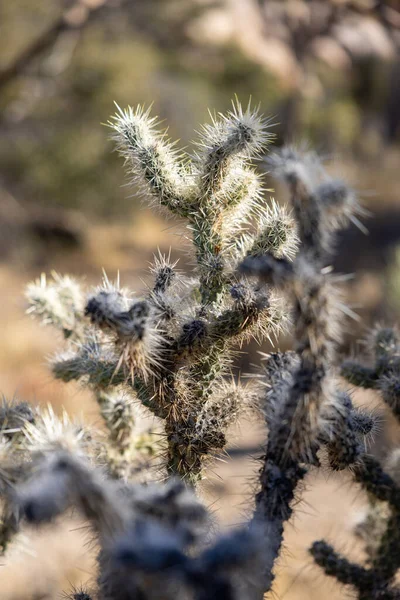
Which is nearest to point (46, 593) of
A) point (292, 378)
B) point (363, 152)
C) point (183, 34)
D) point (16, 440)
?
point (16, 440)

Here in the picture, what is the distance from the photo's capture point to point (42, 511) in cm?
112

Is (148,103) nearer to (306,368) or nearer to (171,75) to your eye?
(171,75)

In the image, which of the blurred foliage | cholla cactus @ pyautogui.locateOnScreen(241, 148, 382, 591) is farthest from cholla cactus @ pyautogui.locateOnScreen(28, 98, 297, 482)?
the blurred foliage

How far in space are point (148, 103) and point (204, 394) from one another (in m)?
8.47

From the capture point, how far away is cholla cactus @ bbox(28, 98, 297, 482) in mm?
1602

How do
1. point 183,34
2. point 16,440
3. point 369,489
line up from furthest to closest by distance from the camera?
point 183,34, point 369,489, point 16,440

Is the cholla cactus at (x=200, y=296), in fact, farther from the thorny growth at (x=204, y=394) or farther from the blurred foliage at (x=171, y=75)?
the blurred foliage at (x=171, y=75)

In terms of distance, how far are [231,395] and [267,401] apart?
155 mm

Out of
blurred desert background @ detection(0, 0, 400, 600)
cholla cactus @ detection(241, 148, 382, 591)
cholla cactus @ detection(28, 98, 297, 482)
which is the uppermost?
→ blurred desert background @ detection(0, 0, 400, 600)

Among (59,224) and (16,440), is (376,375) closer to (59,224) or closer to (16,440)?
(16,440)

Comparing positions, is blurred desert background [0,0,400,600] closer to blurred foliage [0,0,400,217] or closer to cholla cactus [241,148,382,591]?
blurred foliage [0,0,400,217]

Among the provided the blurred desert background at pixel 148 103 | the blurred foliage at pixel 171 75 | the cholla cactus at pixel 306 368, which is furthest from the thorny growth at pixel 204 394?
the blurred foliage at pixel 171 75

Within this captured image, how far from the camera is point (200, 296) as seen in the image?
1775 mm

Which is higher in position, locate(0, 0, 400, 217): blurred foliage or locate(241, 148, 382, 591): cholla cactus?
locate(0, 0, 400, 217): blurred foliage
